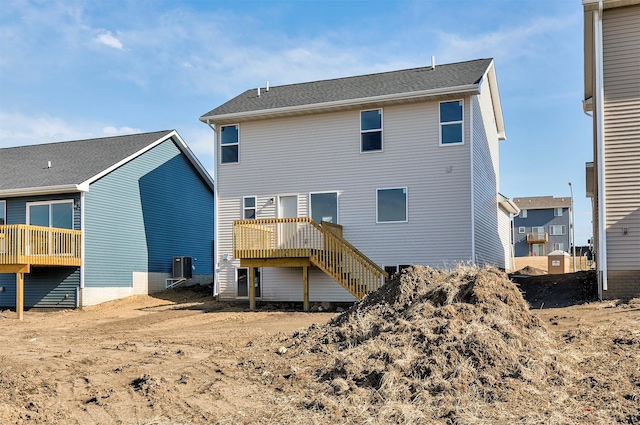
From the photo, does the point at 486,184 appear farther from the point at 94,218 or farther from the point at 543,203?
the point at 543,203

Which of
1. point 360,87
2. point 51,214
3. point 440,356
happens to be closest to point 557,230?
point 360,87

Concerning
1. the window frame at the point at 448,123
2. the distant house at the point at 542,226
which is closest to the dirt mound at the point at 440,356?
the window frame at the point at 448,123

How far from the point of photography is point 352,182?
1925cm

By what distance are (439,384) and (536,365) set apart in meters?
1.28

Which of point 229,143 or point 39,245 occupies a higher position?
point 229,143

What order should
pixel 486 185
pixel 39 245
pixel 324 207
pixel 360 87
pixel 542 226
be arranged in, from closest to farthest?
pixel 39 245
pixel 324 207
pixel 360 87
pixel 486 185
pixel 542 226

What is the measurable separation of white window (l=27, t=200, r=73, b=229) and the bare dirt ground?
942 cm

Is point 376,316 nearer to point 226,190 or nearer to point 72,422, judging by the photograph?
point 72,422

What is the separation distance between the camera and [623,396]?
6773 millimetres

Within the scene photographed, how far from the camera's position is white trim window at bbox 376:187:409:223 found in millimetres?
18625

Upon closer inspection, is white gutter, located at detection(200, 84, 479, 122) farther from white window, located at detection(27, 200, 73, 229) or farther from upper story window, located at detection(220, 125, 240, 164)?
white window, located at detection(27, 200, 73, 229)

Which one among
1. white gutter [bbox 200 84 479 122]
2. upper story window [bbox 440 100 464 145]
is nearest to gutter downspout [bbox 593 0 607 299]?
white gutter [bbox 200 84 479 122]

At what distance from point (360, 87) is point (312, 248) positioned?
5880 mm

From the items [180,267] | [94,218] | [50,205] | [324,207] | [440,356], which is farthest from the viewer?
[180,267]
